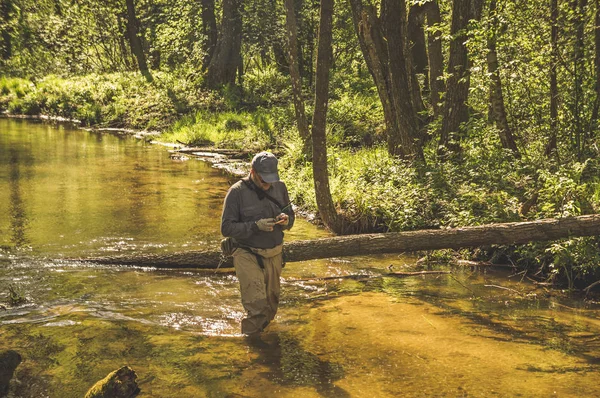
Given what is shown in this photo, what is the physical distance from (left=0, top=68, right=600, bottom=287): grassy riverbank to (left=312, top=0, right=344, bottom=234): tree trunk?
1.65 feet

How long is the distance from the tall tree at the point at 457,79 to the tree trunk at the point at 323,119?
3068mm

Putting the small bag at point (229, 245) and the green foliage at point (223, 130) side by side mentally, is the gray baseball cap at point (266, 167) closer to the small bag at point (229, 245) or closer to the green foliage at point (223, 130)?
the small bag at point (229, 245)

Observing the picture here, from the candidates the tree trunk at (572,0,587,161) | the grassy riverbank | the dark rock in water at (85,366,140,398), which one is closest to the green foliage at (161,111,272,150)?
the grassy riverbank

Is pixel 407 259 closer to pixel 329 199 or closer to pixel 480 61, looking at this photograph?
pixel 329 199

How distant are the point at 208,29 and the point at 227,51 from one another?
418 cm

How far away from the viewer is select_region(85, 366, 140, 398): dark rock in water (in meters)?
4.92

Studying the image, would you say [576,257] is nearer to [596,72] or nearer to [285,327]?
[285,327]

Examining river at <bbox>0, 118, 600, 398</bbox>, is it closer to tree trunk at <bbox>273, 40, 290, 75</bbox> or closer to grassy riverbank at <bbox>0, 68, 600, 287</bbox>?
grassy riverbank at <bbox>0, 68, 600, 287</bbox>

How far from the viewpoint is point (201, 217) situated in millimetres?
13352

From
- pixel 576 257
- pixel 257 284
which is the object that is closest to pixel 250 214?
pixel 257 284

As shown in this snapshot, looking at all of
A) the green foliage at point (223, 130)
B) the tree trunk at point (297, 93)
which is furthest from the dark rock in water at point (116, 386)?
the green foliage at point (223, 130)

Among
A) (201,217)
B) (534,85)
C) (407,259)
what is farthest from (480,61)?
(201,217)

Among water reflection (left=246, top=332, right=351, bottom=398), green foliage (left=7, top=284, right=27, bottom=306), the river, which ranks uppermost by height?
green foliage (left=7, top=284, right=27, bottom=306)

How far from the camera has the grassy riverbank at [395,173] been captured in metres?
9.21
